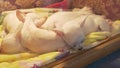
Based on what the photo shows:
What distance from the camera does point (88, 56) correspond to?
1.20 meters

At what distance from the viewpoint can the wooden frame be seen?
1.09 metres

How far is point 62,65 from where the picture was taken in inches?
42.5

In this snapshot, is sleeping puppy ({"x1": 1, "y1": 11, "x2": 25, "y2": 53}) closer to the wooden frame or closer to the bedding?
the bedding

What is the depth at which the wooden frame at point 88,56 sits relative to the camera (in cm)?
109

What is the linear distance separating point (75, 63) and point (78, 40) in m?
0.15

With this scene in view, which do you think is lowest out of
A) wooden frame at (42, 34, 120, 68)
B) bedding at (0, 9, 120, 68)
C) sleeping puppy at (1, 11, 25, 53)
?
wooden frame at (42, 34, 120, 68)

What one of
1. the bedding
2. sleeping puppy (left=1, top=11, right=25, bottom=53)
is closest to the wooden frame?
the bedding

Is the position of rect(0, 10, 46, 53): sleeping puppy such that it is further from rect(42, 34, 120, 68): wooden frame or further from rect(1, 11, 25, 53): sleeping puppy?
rect(42, 34, 120, 68): wooden frame

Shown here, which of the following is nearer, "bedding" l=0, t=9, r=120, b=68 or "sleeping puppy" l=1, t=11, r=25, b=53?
"bedding" l=0, t=9, r=120, b=68

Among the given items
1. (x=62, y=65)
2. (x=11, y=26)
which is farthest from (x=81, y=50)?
(x=11, y=26)

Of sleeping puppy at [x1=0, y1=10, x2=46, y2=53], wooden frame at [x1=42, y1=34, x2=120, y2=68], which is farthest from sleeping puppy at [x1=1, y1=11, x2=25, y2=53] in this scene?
wooden frame at [x1=42, y1=34, x2=120, y2=68]

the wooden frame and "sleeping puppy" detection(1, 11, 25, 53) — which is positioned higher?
"sleeping puppy" detection(1, 11, 25, 53)

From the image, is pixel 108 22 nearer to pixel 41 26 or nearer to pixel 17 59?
pixel 41 26

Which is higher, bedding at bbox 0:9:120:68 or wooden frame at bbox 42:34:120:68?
bedding at bbox 0:9:120:68
